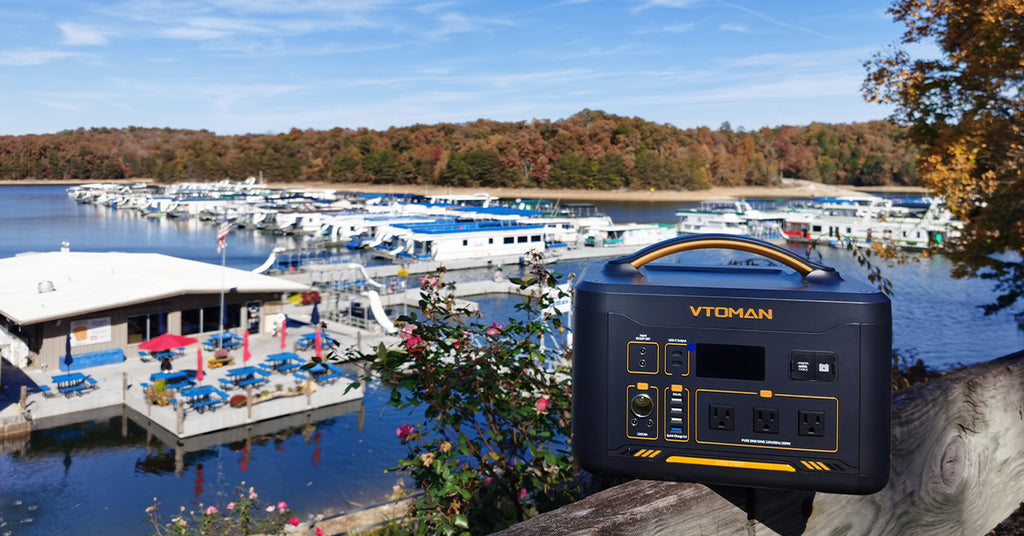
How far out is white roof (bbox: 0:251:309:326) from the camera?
20.0 metres

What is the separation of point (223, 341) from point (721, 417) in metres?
22.2

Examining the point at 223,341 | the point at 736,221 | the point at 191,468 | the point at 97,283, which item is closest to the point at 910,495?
the point at 191,468

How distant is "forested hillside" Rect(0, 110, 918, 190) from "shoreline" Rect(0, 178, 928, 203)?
113 centimetres

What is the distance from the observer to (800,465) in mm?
1052

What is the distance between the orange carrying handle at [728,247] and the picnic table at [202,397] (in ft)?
56.9

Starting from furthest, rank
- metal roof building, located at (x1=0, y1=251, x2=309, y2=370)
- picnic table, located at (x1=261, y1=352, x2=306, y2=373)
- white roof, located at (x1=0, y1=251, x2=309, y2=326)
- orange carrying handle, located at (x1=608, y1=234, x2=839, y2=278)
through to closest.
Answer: white roof, located at (x1=0, y1=251, x2=309, y2=326) < metal roof building, located at (x1=0, y1=251, x2=309, y2=370) < picnic table, located at (x1=261, y1=352, x2=306, y2=373) < orange carrying handle, located at (x1=608, y1=234, x2=839, y2=278)

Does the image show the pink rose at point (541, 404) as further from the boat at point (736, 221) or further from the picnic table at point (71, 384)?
the boat at point (736, 221)

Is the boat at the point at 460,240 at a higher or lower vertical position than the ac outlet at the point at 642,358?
lower

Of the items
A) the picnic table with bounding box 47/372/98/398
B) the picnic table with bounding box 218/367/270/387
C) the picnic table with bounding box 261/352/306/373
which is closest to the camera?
the picnic table with bounding box 47/372/98/398

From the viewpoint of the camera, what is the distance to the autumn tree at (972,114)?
8.05 meters

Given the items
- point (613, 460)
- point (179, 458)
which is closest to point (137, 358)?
point (179, 458)

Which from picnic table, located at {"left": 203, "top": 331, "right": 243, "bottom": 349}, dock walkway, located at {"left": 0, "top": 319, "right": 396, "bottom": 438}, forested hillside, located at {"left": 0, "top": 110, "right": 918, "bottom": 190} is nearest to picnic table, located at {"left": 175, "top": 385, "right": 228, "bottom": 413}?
dock walkway, located at {"left": 0, "top": 319, "right": 396, "bottom": 438}

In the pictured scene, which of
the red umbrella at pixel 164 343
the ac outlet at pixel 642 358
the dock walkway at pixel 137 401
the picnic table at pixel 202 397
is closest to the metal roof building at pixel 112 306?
the dock walkway at pixel 137 401

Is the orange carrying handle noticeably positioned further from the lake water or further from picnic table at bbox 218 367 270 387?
picnic table at bbox 218 367 270 387
